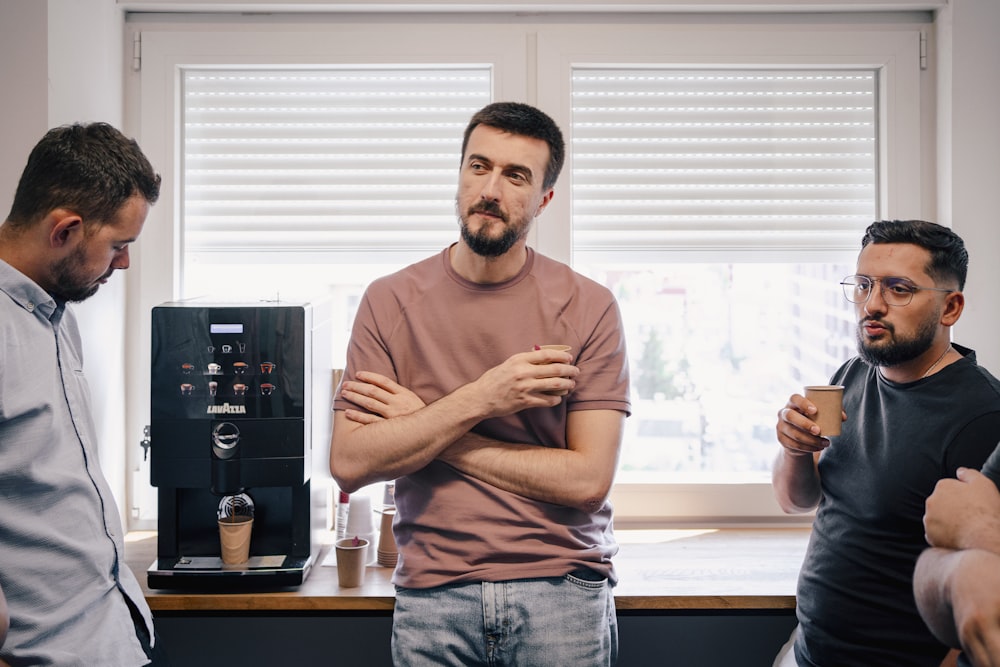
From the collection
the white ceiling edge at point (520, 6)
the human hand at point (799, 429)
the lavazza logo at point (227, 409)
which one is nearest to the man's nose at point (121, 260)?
the lavazza logo at point (227, 409)

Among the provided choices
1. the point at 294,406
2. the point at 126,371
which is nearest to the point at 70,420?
the point at 294,406

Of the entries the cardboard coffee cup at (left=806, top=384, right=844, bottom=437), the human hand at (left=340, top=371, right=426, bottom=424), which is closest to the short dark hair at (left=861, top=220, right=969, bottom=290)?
the cardboard coffee cup at (left=806, top=384, right=844, bottom=437)

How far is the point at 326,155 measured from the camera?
2.56 meters

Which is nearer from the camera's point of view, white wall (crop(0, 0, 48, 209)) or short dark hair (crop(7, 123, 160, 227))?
short dark hair (crop(7, 123, 160, 227))

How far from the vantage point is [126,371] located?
2.54m

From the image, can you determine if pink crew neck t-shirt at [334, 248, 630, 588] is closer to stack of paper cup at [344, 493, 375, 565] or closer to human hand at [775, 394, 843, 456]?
human hand at [775, 394, 843, 456]

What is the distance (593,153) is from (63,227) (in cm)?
157

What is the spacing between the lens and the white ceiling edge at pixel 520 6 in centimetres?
245

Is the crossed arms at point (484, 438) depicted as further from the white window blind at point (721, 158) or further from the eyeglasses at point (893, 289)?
the white window blind at point (721, 158)

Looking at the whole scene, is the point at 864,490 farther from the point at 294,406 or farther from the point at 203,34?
the point at 203,34

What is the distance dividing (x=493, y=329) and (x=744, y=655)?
137 centimetres

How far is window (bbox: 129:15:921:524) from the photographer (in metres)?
2.52

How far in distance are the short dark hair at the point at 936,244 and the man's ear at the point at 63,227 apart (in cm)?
159

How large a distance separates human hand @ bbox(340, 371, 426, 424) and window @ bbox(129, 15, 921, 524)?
0.96 meters
